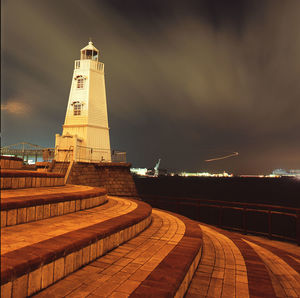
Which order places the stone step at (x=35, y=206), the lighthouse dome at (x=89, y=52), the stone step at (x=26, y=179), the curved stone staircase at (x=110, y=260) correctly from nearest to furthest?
the curved stone staircase at (x=110, y=260) < the stone step at (x=35, y=206) < the stone step at (x=26, y=179) < the lighthouse dome at (x=89, y=52)

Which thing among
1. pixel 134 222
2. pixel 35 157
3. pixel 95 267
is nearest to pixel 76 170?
pixel 35 157

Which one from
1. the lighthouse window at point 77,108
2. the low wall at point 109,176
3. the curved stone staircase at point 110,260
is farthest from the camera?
the lighthouse window at point 77,108

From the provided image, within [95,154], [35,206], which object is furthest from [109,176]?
[35,206]

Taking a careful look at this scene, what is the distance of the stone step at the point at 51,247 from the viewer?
2.33 metres

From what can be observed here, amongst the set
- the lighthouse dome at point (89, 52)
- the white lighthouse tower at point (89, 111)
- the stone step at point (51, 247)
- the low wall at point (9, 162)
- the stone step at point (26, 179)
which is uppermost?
the lighthouse dome at point (89, 52)

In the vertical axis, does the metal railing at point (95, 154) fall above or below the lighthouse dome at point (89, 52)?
below

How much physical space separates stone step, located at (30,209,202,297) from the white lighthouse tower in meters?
19.2

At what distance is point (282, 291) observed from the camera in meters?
3.61

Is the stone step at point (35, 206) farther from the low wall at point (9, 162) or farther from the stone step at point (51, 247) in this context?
the low wall at point (9, 162)

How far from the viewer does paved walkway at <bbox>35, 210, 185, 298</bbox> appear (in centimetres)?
260

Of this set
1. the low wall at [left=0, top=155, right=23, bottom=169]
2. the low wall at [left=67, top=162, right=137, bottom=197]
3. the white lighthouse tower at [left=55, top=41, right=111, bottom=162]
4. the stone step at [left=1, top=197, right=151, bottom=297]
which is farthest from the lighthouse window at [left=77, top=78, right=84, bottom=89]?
the stone step at [left=1, top=197, right=151, bottom=297]

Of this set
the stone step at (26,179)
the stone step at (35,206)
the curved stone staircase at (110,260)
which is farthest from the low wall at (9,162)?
the stone step at (35,206)

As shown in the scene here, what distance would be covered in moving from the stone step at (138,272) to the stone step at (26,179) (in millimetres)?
3042

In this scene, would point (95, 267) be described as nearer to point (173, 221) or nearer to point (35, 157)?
point (173, 221)
